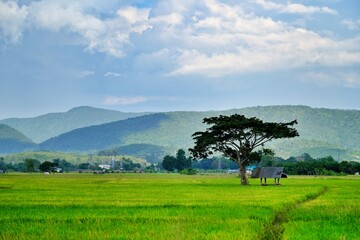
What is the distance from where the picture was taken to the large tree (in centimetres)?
8588

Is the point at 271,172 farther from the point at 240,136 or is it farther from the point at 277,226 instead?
the point at 277,226

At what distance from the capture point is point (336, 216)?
96.2ft

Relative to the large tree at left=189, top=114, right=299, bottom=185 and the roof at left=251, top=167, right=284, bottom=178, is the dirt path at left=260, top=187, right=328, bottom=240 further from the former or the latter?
the roof at left=251, top=167, right=284, bottom=178

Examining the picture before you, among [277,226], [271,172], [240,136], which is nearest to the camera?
[277,226]

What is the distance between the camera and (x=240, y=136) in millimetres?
87500

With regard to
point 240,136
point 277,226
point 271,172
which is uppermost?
point 240,136

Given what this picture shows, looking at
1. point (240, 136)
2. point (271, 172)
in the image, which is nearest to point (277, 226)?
point (240, 136)

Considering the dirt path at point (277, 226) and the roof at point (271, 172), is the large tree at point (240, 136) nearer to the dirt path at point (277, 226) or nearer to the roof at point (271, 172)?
the roof at point (271, 172)

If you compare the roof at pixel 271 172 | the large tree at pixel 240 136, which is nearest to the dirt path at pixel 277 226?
the large tree at pixel 240 136

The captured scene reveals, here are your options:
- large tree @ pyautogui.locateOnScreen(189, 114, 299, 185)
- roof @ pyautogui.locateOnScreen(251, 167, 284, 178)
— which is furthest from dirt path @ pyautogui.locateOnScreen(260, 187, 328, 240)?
roof @ pyautogui.locateOnScreen(251, 167, 284, 178)

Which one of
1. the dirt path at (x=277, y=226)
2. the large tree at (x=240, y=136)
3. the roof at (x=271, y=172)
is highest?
the large tree at (x=240, y=136)

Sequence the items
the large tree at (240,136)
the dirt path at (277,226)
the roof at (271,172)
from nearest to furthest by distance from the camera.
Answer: the dirt path at (277,226), the large tree at (240,136), the roof at (271,172)

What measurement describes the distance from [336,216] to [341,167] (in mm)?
158559

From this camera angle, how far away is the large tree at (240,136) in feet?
282
